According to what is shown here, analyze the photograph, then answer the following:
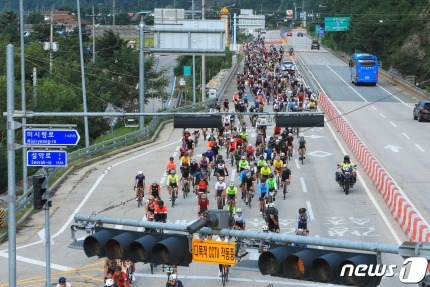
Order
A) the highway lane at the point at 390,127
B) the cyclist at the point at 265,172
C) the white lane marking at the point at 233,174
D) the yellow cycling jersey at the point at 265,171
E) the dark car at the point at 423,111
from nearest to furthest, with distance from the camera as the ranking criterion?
1. the cyclist at the point at 265,172
2. the yellow cycling jersey at the point at 265,171
3. the white lane marking at the point at 233,174
4. the highway lane at the point at 390,127
5. the dark car at the point at 423,111

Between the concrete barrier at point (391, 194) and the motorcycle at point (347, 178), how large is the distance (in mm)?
1030

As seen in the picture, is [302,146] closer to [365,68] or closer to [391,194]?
[391,194]

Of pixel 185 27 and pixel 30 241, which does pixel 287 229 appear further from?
pixel 185 27

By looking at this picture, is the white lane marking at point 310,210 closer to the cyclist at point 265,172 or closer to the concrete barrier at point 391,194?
the cyclist at point 265,172

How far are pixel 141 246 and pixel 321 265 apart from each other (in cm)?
285

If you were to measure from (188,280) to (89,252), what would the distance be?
1051 centimetres

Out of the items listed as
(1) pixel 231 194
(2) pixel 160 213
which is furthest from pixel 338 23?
(2) pixel 160 213

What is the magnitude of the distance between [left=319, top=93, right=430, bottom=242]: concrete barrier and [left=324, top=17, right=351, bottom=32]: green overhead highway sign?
69.0 m

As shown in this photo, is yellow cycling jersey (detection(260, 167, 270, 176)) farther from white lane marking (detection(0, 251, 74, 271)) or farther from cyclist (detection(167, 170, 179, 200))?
white lane marking (detection(0, 251, 74, 271))

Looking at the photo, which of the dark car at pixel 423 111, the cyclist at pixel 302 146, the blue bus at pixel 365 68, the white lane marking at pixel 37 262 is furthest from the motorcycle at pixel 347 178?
the blue bus at pixel 365 68

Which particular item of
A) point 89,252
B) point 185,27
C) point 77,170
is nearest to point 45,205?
point 89,252

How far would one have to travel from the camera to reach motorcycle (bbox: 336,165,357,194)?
37.2 m

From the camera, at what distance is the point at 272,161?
130ft

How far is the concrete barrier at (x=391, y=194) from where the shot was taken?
28578 millimetres
